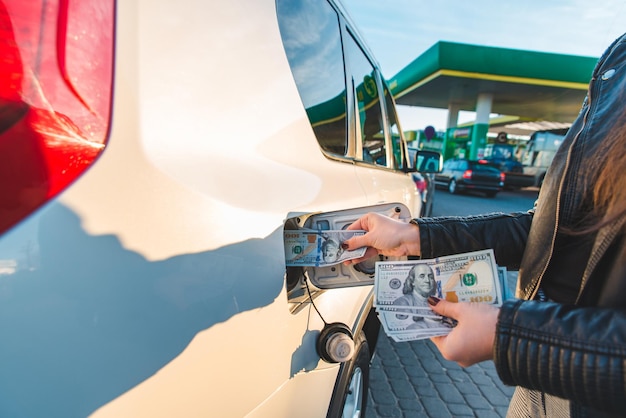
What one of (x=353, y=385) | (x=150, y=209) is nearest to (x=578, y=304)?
(x=150, y=209)

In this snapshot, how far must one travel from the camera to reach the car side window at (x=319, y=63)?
116cm

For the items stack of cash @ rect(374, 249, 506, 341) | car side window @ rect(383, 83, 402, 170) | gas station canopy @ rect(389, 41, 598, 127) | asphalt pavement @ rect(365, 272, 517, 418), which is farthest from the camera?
gas station canopy @ rect(389, 41, 598, 127)

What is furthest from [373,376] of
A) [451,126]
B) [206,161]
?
[451,126]

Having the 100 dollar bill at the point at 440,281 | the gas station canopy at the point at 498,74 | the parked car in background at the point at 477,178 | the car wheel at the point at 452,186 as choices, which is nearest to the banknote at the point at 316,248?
the 100 dollar bill at the point at 440,281

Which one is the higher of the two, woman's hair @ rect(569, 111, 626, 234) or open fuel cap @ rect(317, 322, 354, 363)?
woman's hair @ rect(569, 111, 626, 234)

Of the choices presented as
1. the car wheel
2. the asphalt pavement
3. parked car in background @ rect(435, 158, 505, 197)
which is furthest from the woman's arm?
the car wheel

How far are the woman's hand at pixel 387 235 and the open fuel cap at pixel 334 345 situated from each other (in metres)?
0.23

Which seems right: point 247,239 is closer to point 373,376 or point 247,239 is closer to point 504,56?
point 373,376

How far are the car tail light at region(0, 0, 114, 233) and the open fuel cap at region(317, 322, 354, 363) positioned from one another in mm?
850

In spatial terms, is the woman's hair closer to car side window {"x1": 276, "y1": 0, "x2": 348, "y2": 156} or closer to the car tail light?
car side window {"x1": 276, "y1": 0, "x2": 348, "y2": 156}

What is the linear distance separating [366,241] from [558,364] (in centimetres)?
67

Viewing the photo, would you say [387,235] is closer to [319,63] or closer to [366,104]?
[319,63]

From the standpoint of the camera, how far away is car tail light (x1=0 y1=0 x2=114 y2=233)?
0.56 metres

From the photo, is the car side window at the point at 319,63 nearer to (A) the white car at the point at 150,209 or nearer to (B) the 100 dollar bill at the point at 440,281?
(A) the white car at the point at 150,209
